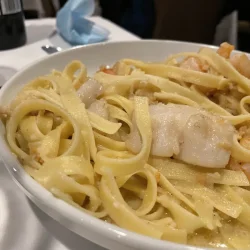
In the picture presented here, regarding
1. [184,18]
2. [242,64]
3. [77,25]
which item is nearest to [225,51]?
[242,64]

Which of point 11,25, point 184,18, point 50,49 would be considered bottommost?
point 184,18

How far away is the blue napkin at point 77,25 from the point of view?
5.03 feet

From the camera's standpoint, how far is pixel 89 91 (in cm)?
89

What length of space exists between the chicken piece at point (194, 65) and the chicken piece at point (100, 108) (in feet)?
0.99

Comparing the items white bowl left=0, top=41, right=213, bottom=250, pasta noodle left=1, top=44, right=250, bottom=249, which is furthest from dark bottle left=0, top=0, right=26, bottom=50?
pasta noodle left=1, top=44, right=250, bottom=249

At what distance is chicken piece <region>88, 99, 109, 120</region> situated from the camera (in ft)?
2.80

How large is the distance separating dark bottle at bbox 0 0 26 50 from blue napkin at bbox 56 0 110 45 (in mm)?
154

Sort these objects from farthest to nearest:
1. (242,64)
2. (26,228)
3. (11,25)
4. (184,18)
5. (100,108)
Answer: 1. (184,18)
2. (11,25)
3. (242,64)
4. (100,108)
5. (26,228)

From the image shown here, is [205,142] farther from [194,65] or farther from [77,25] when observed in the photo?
[77,25]

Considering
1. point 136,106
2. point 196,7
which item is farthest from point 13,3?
point 196,7

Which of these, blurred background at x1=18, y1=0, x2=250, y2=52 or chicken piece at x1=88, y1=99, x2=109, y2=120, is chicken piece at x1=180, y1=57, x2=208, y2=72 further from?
blurred background at x1=18, y1=0, x2=250, y2=52

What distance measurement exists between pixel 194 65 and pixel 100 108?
346mm

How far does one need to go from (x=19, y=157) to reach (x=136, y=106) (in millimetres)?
257

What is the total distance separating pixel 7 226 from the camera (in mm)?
705
